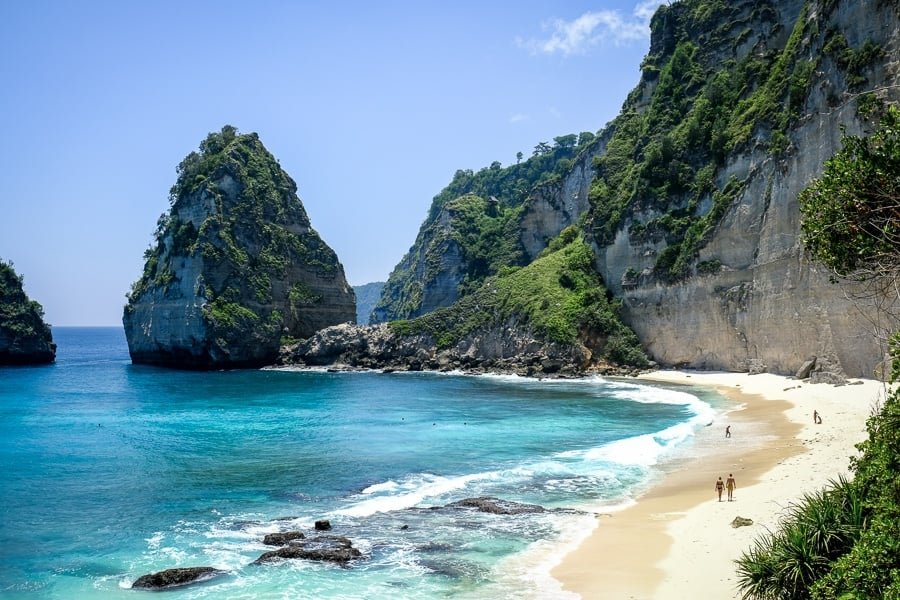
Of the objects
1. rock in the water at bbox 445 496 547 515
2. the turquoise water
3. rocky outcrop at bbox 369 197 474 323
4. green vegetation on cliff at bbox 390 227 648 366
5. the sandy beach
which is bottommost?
the turquoise water

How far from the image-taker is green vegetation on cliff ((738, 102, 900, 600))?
34.0ft

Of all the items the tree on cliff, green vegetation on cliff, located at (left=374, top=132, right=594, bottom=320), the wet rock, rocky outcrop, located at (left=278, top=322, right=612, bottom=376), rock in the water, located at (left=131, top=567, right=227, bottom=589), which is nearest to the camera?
the tree on cliff

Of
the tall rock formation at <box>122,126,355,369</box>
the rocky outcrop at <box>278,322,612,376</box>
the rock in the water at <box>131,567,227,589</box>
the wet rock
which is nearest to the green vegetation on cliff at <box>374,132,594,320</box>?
the tall rock formation at <box>122,126,355,369</box>

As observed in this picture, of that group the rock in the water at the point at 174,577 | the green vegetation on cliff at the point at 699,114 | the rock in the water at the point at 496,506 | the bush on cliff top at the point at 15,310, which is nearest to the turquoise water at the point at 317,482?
the rock in the water at the point at 174,577

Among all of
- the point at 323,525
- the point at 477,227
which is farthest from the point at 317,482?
the point at 477,227

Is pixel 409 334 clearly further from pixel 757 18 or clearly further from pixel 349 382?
pixel 757 18

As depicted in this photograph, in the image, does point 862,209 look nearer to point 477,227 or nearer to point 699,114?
point 699,114

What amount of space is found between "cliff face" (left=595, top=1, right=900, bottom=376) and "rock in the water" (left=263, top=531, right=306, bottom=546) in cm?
2536

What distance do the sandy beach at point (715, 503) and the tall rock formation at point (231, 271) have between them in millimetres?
64372

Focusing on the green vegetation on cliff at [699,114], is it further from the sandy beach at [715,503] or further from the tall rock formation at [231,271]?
the tall rock formation at [231,271]

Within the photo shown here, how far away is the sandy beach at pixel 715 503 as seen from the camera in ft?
51.2

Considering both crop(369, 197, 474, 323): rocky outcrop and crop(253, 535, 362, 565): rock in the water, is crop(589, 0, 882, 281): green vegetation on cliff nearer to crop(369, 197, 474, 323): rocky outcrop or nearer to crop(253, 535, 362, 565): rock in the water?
crop(369, 197, 474, 323): rocky outcrop

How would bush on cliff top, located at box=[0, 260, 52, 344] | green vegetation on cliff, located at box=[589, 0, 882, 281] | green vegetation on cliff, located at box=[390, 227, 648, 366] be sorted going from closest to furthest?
green vegetation on cliff, located at box=[589, 0, 882, 281], green vegetation on cliff, located at box=[390, 227, 648, 366], bush on cliff top, located at box=[0, 260, 52, 344]

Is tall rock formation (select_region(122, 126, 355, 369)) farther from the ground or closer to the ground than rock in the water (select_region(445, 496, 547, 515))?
farther from the ground
